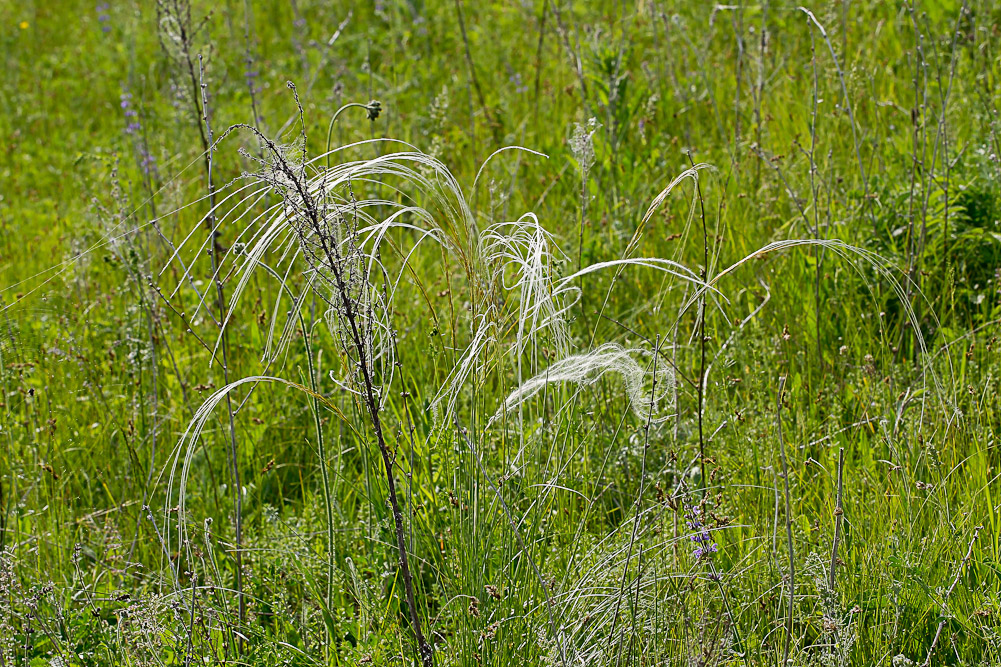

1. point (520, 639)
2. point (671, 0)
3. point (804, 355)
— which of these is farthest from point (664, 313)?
point (671, 0)

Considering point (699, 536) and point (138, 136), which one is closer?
point (699, 536)

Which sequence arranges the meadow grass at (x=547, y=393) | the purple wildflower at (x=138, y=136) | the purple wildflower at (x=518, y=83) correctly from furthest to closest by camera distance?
the purple wildflower at (x=518, y=83) < the purple wildflower at (x=138, y=136) < the meadow grass at (x=547, y=393)

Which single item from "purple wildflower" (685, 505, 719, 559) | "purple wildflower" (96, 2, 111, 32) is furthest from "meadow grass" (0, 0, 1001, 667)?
"purple wildflower" (96, 2, 111, 32)

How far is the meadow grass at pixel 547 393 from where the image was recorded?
1.48m

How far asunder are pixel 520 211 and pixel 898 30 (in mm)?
1977

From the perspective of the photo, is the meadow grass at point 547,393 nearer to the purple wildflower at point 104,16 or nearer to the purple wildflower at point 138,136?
the purple wildflower at point 138,136

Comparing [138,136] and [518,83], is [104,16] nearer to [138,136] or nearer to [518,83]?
[138,136]

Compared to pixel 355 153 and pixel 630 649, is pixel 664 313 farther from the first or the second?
pixel 355 153

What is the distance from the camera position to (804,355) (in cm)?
228

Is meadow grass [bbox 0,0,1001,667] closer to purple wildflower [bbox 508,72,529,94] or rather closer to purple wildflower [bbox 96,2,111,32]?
purple wildflower [bbox 508,72,529,94]

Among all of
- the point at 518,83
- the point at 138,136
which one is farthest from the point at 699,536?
the point at 138,136

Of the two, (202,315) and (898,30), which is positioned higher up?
(898,30)

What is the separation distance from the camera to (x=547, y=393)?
1.66 metres

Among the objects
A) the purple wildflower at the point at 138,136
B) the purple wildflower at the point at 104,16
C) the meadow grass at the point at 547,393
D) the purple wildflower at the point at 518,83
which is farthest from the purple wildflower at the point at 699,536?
the purple wildflower at the point at 104,16
